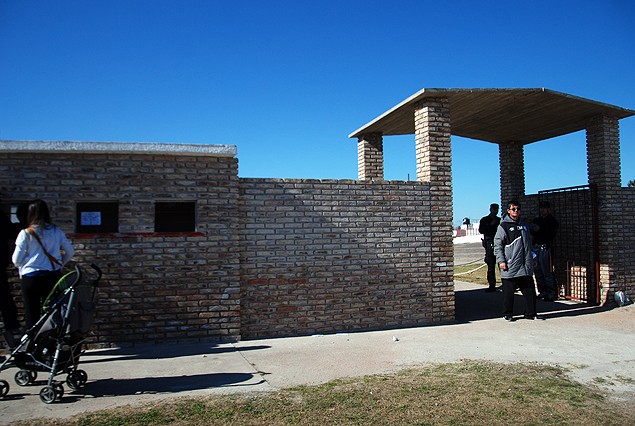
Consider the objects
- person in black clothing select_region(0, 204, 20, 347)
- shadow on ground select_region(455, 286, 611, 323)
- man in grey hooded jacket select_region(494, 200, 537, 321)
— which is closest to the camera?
person in black clothing select_region(0, 204, 20, 347)

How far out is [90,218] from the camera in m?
6.89

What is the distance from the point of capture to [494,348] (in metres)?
6.83

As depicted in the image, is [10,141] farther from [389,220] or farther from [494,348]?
[494,348]

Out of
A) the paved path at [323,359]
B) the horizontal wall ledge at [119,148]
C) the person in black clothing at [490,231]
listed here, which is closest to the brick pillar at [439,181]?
the paved path at [323,359]

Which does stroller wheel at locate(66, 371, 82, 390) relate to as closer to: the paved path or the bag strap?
the paved path

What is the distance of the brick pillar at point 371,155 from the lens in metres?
11.5

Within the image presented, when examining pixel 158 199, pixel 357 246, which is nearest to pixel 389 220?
pixel 357 246

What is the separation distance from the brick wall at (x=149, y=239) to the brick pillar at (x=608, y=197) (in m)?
7.67

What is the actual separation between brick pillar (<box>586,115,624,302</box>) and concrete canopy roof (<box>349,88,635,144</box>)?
15.4 inches

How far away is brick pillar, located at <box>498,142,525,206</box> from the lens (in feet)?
41.7

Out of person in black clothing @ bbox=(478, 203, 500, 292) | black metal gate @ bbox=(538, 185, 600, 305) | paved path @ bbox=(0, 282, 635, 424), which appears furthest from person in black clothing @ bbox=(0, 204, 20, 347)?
black metal gate @ bbox=(538, 185, 600, 305)

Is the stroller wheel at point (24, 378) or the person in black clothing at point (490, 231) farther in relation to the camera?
the person in black clothing at point (490, 231)

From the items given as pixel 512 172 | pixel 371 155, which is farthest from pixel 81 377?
pixel 512 172

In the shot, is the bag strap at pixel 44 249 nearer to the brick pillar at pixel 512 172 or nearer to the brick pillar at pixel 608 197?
the brick pillar at pixel 608 197
